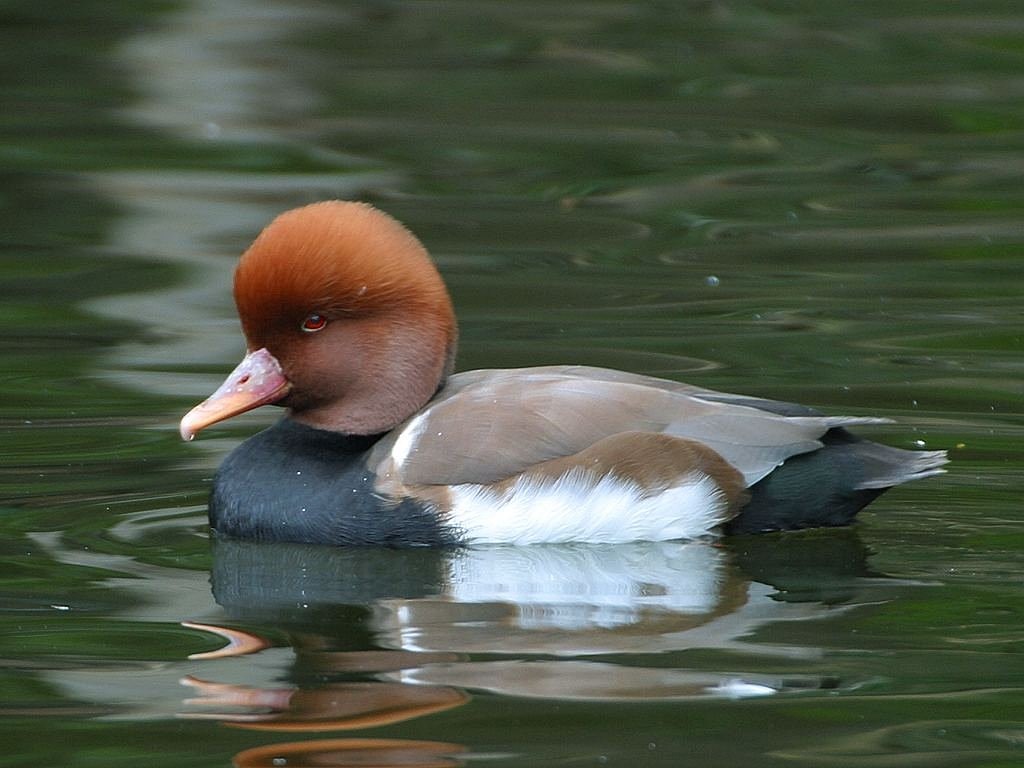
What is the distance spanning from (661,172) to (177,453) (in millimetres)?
5214

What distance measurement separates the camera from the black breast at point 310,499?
236 inches

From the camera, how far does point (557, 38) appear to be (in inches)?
584

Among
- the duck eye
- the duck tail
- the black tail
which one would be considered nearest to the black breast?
the duck eye

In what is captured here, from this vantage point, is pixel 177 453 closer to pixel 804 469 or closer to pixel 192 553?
pixel 192 553

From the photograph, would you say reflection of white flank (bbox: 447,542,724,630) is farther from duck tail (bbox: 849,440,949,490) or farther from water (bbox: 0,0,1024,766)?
duck tail (bbox: 849,440,949,490)

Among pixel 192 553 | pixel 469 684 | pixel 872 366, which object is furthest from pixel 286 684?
pixel 872 366

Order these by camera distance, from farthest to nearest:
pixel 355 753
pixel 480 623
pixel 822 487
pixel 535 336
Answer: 1. pixel 535 336
2. pixel 822 487
3. pixel 480 623
4. pixel 355 753

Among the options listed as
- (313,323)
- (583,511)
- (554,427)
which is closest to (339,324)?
(313,323)

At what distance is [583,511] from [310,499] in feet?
2.66

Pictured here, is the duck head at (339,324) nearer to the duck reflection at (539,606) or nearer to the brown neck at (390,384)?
the brown neck at (390,384)

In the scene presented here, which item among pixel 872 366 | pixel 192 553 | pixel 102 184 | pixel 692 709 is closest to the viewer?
pixel 692 709

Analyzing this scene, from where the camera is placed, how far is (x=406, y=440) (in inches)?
239

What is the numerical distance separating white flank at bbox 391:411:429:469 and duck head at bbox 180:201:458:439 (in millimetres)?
122

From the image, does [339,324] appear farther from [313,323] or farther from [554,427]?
[554,427]
